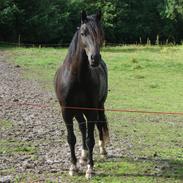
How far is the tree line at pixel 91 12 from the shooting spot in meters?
44.2

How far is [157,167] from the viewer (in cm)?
769

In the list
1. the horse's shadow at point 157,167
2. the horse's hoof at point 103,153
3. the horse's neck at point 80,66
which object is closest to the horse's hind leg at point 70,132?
the horse's shadow at point 157,167

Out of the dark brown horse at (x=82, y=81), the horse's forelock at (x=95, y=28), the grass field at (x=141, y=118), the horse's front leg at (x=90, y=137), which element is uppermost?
the horse's forelock at (x=95, y=28)

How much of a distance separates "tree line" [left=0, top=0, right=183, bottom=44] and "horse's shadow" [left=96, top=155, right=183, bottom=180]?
3541cm

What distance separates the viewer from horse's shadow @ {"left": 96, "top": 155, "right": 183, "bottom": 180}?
7255mm

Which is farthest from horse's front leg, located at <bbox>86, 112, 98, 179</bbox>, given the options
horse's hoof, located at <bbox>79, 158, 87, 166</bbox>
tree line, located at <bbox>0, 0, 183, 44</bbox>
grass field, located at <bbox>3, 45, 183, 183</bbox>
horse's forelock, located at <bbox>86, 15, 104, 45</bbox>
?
tree line, located at <bbox>0, 0, 183, 44</bbox>

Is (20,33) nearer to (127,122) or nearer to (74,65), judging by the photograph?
(127,122)

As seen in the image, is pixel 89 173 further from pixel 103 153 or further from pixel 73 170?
pixel 103 153

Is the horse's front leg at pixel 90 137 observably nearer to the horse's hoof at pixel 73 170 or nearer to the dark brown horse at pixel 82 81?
the dark brown horse at pixel 82 81

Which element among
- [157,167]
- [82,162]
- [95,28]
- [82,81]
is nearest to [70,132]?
[82,162]

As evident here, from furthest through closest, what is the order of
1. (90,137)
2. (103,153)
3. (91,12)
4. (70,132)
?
(91,12), (103,153), (70,132), (90,137)

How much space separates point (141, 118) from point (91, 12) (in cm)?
4199

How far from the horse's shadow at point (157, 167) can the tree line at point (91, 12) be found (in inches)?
1394

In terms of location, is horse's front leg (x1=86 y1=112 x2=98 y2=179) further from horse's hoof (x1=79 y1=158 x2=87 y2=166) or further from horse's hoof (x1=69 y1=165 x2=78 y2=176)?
horse's hoof (x1=79 y1=158 x2=87 y2=166)
